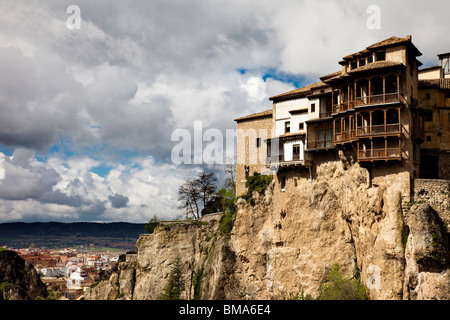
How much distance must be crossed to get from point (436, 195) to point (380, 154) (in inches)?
213

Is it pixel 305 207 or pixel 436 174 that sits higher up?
pixel 436 174

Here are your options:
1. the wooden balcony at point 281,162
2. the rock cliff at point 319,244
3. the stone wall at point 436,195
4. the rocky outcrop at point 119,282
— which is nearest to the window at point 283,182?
the rock cliff at point 319,244

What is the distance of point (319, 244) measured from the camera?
142 feet

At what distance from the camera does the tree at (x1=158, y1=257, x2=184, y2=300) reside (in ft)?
194

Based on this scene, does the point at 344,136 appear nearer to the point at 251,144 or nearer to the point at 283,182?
the point at 283,182

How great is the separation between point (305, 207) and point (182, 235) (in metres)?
26.0

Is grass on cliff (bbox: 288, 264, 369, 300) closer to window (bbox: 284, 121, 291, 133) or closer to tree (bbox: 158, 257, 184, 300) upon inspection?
window (bbox: 284, 121, 291, 133)

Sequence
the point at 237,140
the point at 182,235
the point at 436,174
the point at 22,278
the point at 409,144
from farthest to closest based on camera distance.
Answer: the point at 22,278, the point at 182,235, the point at 237,140, the point at 436,174, the point at 409,144

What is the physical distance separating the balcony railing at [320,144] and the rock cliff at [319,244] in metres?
1.79

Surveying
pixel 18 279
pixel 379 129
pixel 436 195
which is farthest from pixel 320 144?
pixel 18 279

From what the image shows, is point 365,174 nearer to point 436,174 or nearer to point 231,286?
point 436,174
